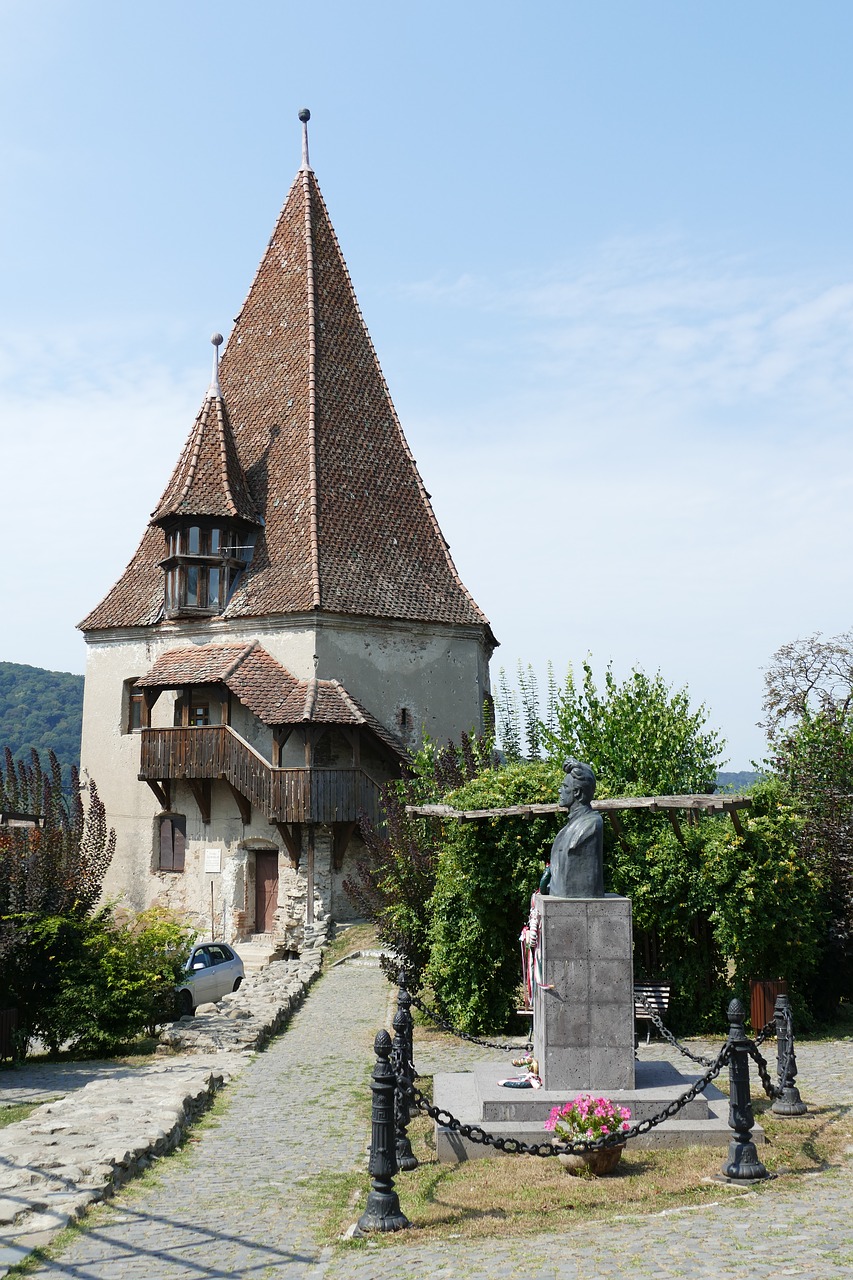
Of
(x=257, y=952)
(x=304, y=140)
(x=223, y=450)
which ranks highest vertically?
(x=304, y=140)

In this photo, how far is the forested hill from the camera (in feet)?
307

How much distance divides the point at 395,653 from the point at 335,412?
7250mm

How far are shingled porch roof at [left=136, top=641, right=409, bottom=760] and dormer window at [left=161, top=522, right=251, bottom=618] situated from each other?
57.3 inches

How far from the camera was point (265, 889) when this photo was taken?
2877 cm

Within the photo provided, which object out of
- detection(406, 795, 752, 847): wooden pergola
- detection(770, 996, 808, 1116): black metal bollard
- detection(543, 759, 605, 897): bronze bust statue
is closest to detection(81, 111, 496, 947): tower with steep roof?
detection(406, 795, 752, 847): wooden pergola

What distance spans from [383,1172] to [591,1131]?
1.73 meters

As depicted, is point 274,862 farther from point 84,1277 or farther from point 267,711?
point 84,1277

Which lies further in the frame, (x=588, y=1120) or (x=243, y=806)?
(x=243, y=806)

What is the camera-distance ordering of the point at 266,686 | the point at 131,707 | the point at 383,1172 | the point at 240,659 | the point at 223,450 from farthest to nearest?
the point at 131,707
the point at 223,450
the point at 240,659
the point at 266,686
the point at 383,1172

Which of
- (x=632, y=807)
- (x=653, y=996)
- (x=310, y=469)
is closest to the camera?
(x=632, y=807)

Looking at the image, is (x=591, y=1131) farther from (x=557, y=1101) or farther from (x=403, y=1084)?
(x=403, y=1084)

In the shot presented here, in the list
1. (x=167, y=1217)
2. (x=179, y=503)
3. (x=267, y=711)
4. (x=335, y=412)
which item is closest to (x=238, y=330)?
(x=335, y=412)

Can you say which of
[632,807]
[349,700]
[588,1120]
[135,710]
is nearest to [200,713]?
[135,710]

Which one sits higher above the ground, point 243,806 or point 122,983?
point 243,806
